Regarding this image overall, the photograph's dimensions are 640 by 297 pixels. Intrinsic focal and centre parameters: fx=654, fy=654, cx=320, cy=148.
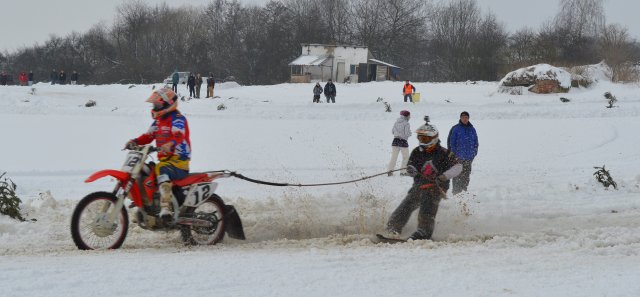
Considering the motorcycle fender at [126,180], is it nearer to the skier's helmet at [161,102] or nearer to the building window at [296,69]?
the skier's helmet at [161,102]

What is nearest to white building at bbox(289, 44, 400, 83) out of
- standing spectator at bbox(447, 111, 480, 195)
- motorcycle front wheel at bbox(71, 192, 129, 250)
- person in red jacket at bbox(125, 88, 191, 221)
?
standing spectator at bbox(447, 111, 480, 195)

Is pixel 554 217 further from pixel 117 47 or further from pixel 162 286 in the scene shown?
pixel 117 47

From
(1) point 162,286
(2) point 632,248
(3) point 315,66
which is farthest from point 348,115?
(3) point 315,66

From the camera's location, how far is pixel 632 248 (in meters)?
7.79

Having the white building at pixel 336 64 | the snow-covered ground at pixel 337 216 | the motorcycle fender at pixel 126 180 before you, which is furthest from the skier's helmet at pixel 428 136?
the white building at pixel 336 64

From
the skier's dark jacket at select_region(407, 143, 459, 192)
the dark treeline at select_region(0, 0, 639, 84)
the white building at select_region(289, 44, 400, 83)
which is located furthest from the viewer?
the dark treeline at select_region(0, 0, 639, 84)

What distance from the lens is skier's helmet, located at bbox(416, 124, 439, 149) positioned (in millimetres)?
9273

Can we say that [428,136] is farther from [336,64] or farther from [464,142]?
[336,64]

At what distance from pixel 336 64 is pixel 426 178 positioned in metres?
52.8

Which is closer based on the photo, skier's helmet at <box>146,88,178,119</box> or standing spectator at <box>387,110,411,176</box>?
skier's helmet at <box>146,88,178,119</box>

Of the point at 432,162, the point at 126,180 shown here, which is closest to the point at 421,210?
the point at 432,162

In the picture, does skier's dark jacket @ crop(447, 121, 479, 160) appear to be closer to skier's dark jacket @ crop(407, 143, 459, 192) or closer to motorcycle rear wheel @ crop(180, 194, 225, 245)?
skier's dark jacket @ crop(407, 143, 459, 192)

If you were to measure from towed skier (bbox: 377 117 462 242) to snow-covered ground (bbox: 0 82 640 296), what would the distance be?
371mm

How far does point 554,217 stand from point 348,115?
1797 centimetres
